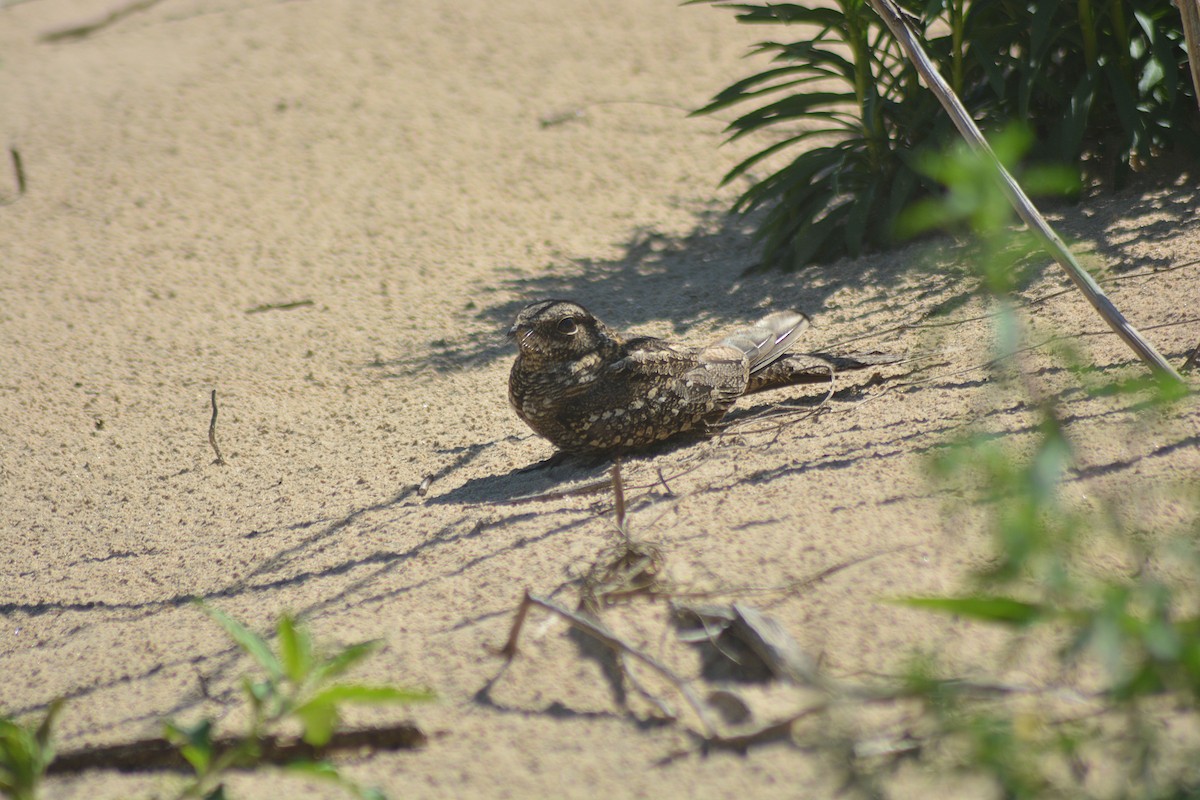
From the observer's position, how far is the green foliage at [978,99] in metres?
4.95

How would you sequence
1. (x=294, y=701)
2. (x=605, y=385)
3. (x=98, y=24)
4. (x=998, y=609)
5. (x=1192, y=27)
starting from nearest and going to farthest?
(x=998, y=609) < (x=294, y=701) < (x=1192, y=27) < (x=605, y=385) < (x=98, y=24)

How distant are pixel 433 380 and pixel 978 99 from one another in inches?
116

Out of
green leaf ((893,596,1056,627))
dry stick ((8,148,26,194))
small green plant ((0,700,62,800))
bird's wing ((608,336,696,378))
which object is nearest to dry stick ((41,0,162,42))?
dry stick ((8,148,26,194))

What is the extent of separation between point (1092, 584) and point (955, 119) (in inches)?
53.1

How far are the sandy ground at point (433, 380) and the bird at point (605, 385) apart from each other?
0.20m

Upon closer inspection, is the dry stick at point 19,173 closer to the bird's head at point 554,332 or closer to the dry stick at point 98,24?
the dry stick at point 98,24

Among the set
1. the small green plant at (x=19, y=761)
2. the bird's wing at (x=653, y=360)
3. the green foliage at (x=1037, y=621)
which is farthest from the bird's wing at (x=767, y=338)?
the small green plant at (x=19, y=761)

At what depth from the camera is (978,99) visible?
5.37 metres

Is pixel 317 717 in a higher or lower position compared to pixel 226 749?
higher

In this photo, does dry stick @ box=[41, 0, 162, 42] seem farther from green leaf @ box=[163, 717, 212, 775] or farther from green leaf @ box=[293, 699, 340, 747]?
green leaf @ box=[293, 699, 340, 747]

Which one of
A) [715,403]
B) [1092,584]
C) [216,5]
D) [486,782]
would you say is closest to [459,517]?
[715,403]

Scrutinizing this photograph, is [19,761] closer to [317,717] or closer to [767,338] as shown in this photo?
[317,717]

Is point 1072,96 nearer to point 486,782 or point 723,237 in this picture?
point 723,237

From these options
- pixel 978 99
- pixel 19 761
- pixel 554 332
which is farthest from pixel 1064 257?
pixel 978 99
